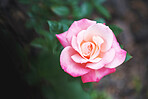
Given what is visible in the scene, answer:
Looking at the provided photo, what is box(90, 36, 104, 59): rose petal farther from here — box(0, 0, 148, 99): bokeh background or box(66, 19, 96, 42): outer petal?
box(0, 0, 148, 99): bokeh background

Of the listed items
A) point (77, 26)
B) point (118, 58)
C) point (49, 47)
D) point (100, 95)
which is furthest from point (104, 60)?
point (100, 95)

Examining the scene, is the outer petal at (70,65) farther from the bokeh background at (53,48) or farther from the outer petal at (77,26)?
the bokeh background at (53,48)

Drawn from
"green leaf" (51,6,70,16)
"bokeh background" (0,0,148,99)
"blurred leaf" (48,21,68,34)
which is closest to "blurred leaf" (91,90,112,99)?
"bokeh background" (0,0,148,99)

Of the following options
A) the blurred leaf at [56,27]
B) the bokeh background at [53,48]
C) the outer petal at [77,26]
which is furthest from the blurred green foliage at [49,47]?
the outer petal at [77,26]

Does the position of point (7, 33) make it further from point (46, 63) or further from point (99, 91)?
point (99, 91)

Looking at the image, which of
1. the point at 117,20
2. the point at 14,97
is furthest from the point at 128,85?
the point at 14,97

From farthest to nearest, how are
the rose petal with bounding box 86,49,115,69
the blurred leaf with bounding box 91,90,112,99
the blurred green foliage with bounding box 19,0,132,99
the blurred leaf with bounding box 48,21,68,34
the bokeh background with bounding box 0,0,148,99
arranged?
the blurred leaf with bounding box 91,90,112,99
the blurred green foliage with bounding box 19,0,132,99
the bokeh background with bounding box 0,0,148,99
the blurred leaf with bounding box 48,21,68,34
the rose petal with bounding box 86,49,115,69
